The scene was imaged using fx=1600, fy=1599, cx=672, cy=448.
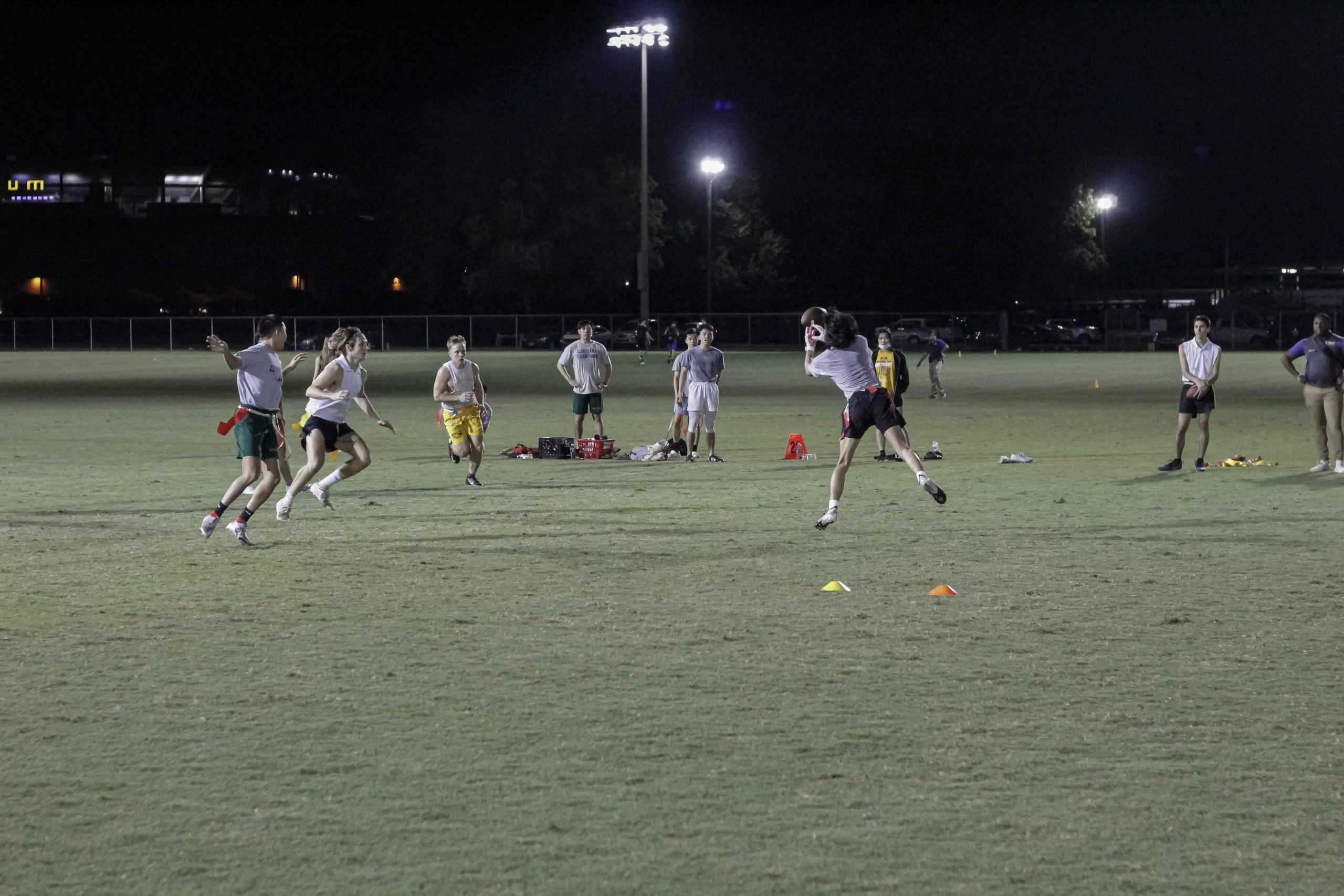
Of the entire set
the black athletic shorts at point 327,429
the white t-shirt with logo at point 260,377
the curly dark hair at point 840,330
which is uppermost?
the curly dark hair at point 840,330

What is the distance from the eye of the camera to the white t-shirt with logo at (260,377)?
1230cm

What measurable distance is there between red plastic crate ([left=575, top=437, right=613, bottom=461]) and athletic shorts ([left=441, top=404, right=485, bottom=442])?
3264 millimetres

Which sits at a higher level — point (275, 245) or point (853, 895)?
point (275, 245)

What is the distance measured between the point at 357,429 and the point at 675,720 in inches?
706

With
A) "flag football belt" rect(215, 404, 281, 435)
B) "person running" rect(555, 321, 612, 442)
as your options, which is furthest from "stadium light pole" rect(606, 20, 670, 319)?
"flag football belt" rect(215, 404, 281, 435)

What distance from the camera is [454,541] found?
12.8 m

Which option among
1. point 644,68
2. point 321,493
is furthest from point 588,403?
point 644,68

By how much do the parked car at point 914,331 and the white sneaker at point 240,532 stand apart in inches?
2344

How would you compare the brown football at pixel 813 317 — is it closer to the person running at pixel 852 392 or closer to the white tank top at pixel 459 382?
the person running at pixel 852 392

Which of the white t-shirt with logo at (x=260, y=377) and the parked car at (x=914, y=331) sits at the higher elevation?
the white t-shirt with logo at (x=260, y=377)

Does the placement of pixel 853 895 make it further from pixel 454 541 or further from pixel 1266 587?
pixel 454 541

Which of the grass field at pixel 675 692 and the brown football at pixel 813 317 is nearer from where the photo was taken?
the grass field at pixel 675 692

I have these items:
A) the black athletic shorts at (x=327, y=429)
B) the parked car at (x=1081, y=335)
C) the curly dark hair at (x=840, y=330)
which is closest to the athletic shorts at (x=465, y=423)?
the black athletic shorts at (x=327, y=429)

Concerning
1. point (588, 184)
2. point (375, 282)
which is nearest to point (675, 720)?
point (588, 184)
